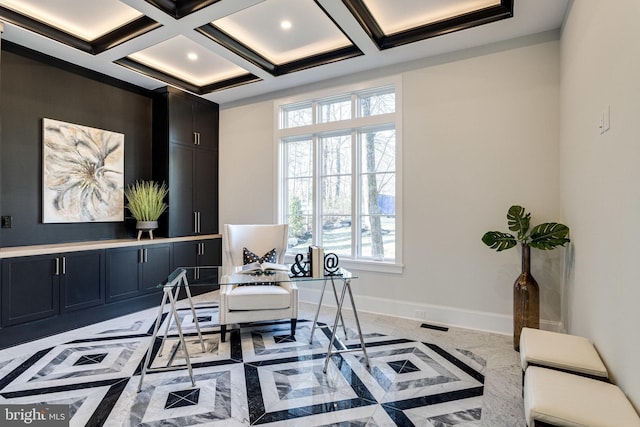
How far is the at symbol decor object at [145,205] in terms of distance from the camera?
4.29 m

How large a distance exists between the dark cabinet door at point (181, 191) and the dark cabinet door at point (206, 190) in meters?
0.11

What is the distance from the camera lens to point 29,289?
315 cm

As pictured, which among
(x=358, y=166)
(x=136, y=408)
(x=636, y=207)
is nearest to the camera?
(x=636, y=207)

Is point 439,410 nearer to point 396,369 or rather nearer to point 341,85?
point 396,369

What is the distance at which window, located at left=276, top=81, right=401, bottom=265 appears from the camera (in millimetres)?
4023

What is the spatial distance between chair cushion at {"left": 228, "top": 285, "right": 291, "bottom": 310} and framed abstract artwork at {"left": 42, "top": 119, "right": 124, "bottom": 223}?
2.27m

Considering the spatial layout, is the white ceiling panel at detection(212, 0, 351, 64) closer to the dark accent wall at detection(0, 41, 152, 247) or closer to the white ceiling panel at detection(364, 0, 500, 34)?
the white ceiling panel at detection(364, 0, 500, 34)

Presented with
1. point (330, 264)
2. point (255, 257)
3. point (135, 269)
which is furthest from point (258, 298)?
point (135, 269)

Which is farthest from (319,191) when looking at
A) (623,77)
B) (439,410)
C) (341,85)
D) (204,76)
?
(623,77)

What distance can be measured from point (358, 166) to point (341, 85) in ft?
3.47

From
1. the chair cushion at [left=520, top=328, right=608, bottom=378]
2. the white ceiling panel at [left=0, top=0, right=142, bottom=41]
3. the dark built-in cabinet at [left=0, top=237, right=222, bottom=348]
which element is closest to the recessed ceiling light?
the white ceiling panel at [left=0, top=0, right=142, bottom=41]

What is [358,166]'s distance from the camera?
165 inches

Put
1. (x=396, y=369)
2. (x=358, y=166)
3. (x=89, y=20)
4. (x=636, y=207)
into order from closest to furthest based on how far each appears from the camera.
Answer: (x=636, y=207) → (x=396, y=369) → (x=89, y=20) → (x=358, y=166)

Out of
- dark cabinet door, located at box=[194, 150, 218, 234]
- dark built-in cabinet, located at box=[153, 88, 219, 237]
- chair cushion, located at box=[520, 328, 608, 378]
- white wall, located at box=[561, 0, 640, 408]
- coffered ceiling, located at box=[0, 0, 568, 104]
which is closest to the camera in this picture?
white wall, located at box=[561, 0, 640, 408]
